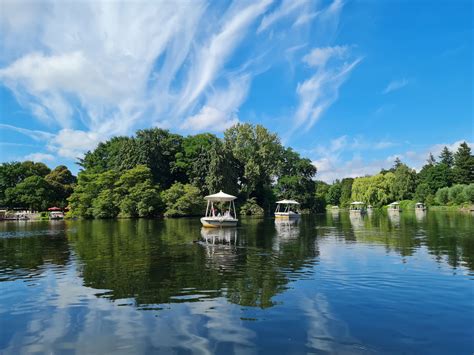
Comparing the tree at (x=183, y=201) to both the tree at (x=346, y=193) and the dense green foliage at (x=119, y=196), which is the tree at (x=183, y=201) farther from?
the tree at (x=346, y=193)

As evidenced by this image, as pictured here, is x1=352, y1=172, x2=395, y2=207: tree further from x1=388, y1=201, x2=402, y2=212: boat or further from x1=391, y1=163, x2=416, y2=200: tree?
x1=388, y1=201, x2=402, y2=212: boat

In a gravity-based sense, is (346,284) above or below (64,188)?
below

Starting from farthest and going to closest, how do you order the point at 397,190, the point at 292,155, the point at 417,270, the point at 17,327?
1. the point at 397,190
2. the point at 292,155
3. the point at 417,270
4. the point at 17,327

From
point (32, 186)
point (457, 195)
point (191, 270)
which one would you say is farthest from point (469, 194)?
point (32, 186)

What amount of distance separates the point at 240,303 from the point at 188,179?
64.4 metres

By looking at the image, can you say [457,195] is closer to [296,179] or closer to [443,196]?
[443,196]

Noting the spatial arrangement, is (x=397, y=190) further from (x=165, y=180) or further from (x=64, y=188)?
(x=64, y=188)

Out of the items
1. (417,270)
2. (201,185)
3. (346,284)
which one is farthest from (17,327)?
(201,185)

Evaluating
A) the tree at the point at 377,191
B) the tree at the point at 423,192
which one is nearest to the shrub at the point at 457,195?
the tree at the point at 423,192

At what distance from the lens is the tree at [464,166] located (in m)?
88.6

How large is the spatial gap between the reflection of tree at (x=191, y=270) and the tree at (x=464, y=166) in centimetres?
8229

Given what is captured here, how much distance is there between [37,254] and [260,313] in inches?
606

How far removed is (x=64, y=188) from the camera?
277ft

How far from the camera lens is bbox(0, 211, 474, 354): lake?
718 centimetres
